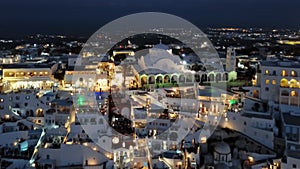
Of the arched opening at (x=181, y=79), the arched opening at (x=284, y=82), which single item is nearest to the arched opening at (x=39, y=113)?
the arched opening at (x=181, y=79)

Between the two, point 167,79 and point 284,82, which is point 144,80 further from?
point 284,82

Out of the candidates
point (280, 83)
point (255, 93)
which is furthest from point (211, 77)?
point (280, 83)

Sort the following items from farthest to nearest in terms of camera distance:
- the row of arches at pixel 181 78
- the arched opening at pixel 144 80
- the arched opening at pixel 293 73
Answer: the row of arches at pixel 181 78, the arched opening at pixel 144 80, the arched opening at pixel 293 73

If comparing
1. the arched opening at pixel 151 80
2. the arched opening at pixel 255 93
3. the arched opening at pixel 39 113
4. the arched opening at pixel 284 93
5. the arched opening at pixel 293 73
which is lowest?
the arched opening at pixel 39 113

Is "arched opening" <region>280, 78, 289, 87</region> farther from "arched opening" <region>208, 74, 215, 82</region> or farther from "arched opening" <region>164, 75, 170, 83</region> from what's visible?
"arched opening" <region>164, 75, 170, 83</region>

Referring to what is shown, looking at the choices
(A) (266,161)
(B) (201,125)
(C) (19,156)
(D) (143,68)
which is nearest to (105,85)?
(D) (143,68)

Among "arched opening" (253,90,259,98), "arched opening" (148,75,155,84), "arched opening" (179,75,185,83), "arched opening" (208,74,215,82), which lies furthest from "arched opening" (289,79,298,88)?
"arched opening" (148,75,155,84)

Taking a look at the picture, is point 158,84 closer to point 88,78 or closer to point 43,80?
point 88,78

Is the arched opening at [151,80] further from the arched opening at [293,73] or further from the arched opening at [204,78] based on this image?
the arched opening at [293,73]

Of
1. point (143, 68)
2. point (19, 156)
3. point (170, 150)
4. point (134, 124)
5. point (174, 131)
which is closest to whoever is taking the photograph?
point (19, 156)
